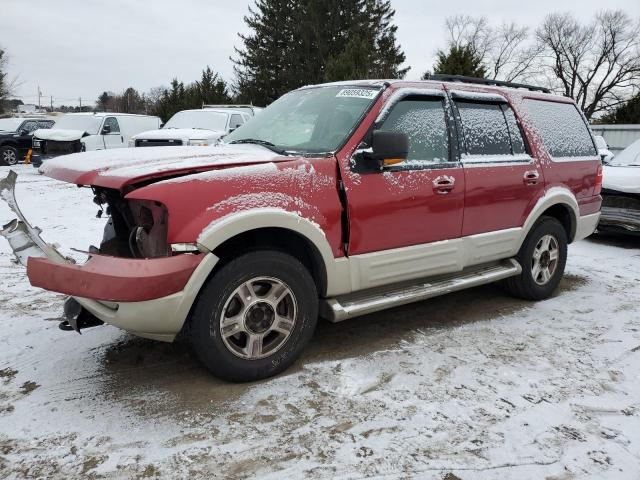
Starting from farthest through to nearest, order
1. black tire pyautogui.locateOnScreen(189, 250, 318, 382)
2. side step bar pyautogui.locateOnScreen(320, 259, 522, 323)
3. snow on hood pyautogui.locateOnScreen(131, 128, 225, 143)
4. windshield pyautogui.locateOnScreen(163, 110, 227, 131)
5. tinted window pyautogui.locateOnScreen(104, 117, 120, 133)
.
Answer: tinted window pyautogui.locateOnScreen(104, 117, 120, 133), windshield pyautogui.locateOnScreen(163, 110, 227, 131), snow on hood pyautogui.locateOnScreen(131, 128, 225, 143), side step bar pyautogui.locateOnScreen(320, 259, 522, 323), black tire pyautogui.locateOnScreen(189, 250, 318, 382)

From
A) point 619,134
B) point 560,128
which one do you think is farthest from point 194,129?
point 619,134

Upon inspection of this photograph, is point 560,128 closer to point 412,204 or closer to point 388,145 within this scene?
point 412,204

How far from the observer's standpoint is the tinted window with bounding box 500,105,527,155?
4566 millimetres

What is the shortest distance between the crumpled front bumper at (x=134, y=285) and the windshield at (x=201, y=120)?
10275 millimetres

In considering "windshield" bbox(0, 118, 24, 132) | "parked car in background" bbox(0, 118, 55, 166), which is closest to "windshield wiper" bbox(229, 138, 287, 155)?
"parked car in background" bbox(0, 118, 55, 166)

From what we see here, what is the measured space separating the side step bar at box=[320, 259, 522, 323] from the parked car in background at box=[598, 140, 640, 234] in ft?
12.1

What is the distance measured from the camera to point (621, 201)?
24.9ft

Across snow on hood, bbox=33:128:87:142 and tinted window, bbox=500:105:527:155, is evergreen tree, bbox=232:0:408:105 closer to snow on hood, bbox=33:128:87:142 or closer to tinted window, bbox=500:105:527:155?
snow on hood, bbox=33:128:87:142

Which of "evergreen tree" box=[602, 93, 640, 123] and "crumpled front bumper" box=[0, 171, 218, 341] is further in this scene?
"evergreen tree" box=[602, 93, 640, 123]

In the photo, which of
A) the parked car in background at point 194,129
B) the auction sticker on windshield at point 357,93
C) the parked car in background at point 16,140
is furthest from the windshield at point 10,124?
the auction sticker on windshield at point 357,93

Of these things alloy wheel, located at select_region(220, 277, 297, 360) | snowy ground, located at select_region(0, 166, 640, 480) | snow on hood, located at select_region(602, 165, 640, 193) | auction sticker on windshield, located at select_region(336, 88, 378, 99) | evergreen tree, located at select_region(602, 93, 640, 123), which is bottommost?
snowy ground, located at select_region(0, 166, 640, 480)

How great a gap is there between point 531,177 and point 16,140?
18.8m

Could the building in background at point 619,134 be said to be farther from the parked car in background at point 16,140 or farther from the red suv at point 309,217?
the parked car in background at point 16,140

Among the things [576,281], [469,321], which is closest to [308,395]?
[469,321]
